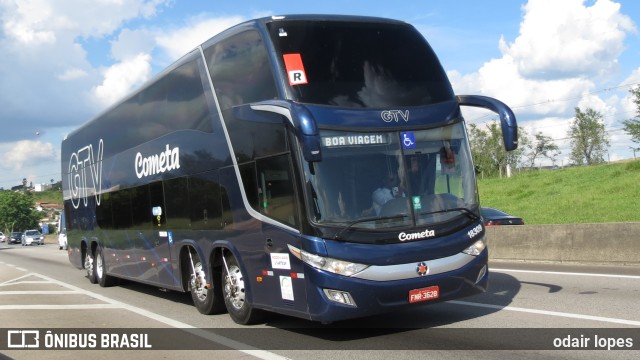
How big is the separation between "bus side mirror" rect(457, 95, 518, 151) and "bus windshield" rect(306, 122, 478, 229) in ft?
2.44

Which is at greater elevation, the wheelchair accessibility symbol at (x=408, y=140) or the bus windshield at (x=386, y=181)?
the wheelchair accessibility symbol at (x=408, y=140)

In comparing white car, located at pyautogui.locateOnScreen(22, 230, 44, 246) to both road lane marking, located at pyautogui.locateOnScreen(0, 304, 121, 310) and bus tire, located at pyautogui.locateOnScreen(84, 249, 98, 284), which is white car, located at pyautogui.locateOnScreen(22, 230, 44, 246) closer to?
bus tire, located at pyautogui.locateOnScreen(84, 249, 98, 284)

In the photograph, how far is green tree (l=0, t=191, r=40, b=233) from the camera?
14062 centimetres

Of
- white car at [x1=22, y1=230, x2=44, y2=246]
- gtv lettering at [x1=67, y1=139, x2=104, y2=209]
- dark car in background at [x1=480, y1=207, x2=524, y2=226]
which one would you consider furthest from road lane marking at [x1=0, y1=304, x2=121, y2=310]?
white car at [x1=22, y1=230, x2=44, y2=246]

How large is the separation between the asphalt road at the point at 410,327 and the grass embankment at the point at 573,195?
1748 cm

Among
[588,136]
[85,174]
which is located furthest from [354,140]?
[588,136]

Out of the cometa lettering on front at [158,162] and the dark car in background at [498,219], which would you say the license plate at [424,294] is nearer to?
the cometa lettering on front at [158,162]

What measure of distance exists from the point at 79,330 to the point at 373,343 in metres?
4.87

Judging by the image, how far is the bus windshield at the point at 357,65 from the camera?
7988mm

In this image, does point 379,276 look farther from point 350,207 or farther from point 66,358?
point 66,358

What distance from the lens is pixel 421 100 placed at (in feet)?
27.7

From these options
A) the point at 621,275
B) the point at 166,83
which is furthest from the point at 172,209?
the point at 621,275

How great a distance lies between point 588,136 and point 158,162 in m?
61.6

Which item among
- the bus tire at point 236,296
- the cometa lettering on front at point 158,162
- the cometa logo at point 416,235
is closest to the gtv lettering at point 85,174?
the cometa lettering on front at point 158,162
